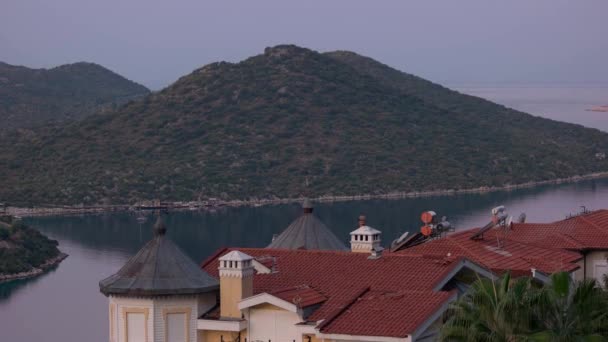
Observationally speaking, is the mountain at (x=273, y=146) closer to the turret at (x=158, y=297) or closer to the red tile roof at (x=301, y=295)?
the turret at (x=158, y=297)

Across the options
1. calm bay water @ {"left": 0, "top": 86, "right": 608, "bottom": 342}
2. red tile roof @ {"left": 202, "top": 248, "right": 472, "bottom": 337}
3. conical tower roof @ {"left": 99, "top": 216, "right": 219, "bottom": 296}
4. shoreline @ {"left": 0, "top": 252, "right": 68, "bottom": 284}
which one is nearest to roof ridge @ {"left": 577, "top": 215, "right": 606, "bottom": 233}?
red tile roof @ {"left": 202, "top": 248, "right": 472, "bottom": 337}

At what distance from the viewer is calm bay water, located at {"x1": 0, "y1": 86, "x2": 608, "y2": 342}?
6938cm

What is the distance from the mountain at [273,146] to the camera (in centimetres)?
14175

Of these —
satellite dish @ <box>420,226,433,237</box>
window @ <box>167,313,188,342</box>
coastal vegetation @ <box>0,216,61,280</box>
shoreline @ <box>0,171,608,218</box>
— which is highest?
satellite dish @ <box>420,226,433,237</box>

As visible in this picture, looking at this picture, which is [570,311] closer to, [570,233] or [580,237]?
[580,237]

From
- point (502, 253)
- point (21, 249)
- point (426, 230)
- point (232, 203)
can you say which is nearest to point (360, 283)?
point (502, 253)

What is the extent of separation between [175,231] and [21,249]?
19140mm

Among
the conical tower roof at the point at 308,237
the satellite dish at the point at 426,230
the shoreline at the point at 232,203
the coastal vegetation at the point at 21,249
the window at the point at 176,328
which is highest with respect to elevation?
the satellite dish at the point at 426,230

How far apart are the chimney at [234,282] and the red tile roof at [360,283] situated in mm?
361

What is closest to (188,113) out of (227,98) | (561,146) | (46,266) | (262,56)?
(227,98)

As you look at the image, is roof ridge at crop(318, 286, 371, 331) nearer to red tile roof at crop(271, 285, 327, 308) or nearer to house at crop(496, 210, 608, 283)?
red tile roof at crop(271, 285, 327, 308)

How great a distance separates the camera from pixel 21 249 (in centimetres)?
9312

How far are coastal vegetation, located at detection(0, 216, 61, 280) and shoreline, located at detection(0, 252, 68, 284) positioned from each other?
116 mm

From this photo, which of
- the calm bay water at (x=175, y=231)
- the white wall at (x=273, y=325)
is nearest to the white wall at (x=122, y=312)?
the white wall at (x=273, y=325)
